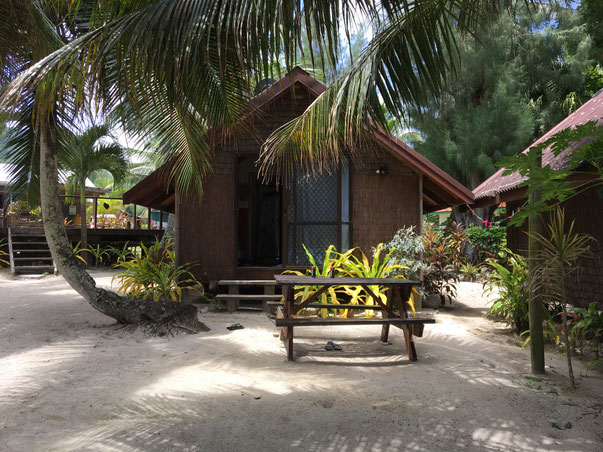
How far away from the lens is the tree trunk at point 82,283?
18.5 ft

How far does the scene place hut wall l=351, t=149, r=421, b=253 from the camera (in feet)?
25.2

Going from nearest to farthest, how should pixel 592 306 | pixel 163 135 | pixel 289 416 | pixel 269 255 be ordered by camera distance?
1. pixel 289 416
2. pixel 592 306
3. pixel 163 135
4. pixel 269 255

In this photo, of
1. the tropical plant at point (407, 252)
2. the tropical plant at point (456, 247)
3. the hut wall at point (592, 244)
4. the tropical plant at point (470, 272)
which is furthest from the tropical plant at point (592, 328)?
the tropical plant at point (470, 272)

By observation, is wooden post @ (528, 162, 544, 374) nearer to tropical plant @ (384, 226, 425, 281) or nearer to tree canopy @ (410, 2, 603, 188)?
tropical plant @ (384, 226, 425, 281)

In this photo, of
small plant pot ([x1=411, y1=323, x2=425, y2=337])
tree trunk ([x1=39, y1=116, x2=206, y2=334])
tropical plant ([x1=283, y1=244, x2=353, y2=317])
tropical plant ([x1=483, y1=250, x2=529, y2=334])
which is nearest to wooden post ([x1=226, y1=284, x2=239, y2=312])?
tropical plant ([x1=283, y1=244, x2=353, y2=317])

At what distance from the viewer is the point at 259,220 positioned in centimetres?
1099

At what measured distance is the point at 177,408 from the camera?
10.4 ft

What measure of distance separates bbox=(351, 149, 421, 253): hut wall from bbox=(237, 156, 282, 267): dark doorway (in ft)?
11.0

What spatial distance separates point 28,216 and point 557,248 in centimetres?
1603

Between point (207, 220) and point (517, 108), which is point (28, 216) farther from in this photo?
point (517, 108)

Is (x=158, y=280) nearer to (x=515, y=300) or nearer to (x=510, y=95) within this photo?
(x=515, y=300)

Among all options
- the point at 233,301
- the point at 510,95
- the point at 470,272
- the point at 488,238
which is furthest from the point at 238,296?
the point at 510,95

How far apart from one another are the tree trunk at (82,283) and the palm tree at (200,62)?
18 mm

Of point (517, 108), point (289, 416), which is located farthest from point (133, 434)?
point (517, 108)
